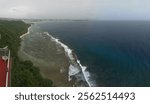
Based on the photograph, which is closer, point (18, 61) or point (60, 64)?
point (18, 61)

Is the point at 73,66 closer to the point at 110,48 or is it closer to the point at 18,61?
the point at 110,48

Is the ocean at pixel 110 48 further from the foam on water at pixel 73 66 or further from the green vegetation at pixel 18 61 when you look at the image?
the green vegetation at pixel 18 61

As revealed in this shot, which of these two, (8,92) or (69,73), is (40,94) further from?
(69,73)

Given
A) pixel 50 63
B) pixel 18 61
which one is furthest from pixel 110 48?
pixel 18 61

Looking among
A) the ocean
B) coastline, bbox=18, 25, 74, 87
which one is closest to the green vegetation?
coastline, bbox=18, 25, 74, 87

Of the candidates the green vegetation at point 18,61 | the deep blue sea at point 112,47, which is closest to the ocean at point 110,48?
the deep blue sea at point 112,47

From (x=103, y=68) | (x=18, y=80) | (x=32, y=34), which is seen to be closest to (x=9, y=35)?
(x=32, y=34)

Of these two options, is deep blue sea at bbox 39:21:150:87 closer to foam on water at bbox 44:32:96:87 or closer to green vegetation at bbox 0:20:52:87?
foam on water at bbox 44:32:96:87
